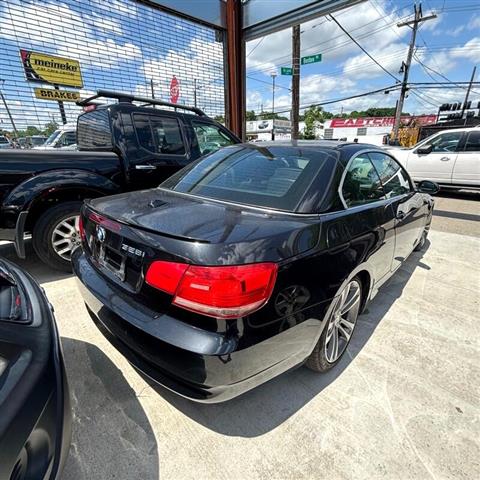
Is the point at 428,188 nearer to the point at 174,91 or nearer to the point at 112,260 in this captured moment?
the point at 112,260

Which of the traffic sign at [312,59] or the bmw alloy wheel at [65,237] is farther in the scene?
the traffic sign at [312,59]

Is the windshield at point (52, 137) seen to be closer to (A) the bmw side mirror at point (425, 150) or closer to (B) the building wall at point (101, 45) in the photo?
(B) the building wall at point (101, 45)

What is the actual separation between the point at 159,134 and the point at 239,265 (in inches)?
132

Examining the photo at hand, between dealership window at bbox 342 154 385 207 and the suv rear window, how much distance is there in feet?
9.81

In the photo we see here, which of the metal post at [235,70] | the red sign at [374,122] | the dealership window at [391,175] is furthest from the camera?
the red sign at [374,122]

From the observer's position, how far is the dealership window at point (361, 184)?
2184mm

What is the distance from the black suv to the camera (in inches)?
122

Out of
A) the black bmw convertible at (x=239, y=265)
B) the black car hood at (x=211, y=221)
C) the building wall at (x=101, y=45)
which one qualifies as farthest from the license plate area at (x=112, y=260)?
the building wall at (x=101, y=45)

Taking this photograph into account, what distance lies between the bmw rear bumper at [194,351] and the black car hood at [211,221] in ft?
1.41

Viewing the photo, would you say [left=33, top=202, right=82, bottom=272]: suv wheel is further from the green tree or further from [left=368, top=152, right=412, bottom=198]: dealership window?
the green tree

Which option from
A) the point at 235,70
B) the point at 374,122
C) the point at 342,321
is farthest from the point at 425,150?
the point at 374,122

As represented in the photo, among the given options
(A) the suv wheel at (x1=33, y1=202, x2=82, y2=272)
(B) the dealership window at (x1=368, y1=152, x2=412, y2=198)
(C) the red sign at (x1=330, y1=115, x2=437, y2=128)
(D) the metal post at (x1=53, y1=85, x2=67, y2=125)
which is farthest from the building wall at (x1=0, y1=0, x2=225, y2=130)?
(C) the red sign at (x1=330, y1=115, x2=437, y2=128)

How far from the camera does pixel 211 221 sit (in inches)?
65.9

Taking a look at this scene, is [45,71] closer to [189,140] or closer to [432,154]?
[189,140]
